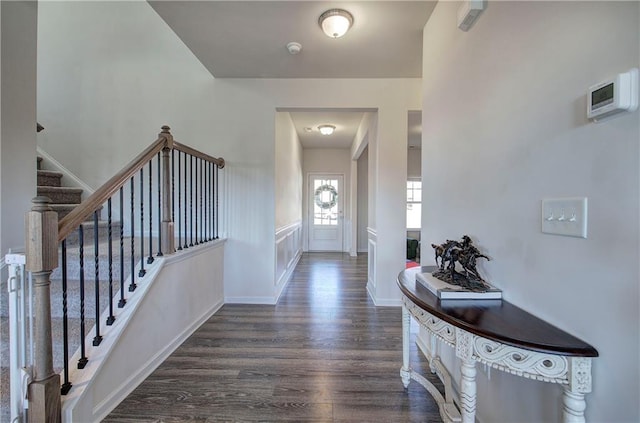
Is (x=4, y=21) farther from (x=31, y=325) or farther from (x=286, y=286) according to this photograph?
(x=286, y=286)

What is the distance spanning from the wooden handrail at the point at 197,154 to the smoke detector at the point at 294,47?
4.23 feet

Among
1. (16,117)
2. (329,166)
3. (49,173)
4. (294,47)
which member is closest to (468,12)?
(294,47)

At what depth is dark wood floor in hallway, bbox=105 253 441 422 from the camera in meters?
1.55

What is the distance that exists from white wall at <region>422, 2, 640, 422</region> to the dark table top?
42 mm

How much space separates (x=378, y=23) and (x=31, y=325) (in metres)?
2.76

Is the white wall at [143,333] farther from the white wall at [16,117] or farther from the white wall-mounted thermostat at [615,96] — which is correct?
the white wall-mounted thermostat at [615,96]

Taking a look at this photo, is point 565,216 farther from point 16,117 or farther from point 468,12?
point 16,117

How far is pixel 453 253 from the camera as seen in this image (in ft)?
4.42

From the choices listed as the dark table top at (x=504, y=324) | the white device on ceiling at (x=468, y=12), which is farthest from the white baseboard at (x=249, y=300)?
the white device on ceiling at (x=468, y=12)

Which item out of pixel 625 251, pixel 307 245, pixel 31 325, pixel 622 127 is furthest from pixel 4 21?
pixel 307 245

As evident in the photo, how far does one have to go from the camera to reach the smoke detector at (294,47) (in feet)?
8.07

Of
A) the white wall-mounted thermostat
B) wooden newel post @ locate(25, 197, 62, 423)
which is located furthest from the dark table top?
wooden newel post @ locate(25, 197, 62, 423)

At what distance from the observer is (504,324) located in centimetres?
96

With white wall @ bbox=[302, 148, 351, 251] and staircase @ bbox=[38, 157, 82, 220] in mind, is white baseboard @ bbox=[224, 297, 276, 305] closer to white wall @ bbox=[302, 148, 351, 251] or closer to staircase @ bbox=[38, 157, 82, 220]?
staircase @ bbox=[38, 157, 82, 220]
